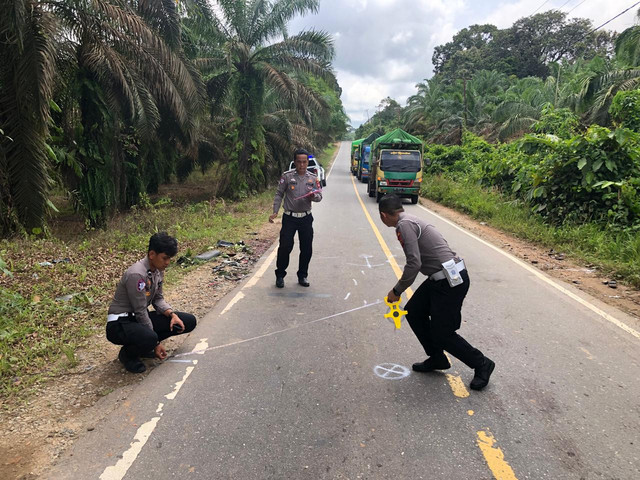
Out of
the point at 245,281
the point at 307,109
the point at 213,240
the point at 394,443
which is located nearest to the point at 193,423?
the point at 394,443

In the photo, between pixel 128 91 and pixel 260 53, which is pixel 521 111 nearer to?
pixel 260 53

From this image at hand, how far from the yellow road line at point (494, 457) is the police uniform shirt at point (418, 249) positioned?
1185 millimetres

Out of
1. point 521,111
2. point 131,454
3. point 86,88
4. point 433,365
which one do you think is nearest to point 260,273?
point 433,365

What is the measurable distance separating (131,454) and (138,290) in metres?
1.30

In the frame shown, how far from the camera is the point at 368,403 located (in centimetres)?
341

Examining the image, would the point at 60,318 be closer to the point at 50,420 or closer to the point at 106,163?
the point at 50,420

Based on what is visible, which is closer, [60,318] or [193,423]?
[193,423]

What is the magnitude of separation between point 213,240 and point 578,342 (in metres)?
7.25

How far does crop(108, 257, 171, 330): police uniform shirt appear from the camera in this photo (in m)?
3.63

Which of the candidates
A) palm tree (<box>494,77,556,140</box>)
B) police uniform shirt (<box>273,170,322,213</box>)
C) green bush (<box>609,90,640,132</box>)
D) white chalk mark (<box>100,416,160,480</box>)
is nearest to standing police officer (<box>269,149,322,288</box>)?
police uniform shirt (<box>273,170,322,213</box>)

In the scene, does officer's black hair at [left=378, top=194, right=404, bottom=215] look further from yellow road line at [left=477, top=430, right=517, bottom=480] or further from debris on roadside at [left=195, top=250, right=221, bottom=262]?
debris on roadside at [left=195, top=250, right=221, bottom=262]

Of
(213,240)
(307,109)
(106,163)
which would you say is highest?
(307,109)

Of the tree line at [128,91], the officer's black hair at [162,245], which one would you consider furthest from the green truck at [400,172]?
the officer's black hair at [162,245]

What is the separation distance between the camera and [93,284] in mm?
6434
